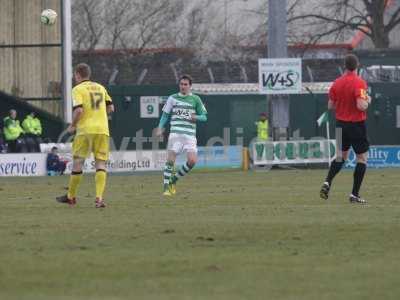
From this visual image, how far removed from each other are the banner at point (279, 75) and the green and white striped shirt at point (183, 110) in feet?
51.4

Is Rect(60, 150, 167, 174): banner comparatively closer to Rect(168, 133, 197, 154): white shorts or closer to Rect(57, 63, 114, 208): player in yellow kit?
Rect(168, 133, 197, 154): white shorts

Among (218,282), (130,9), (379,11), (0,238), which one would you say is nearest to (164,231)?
(0,238)

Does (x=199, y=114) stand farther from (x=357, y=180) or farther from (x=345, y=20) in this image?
(x=345, y=20)

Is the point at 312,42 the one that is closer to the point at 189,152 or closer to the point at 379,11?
the point at 379,11

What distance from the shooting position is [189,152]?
20.7 m

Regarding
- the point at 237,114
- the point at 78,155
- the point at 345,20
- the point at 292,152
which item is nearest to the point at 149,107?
the point at 237,114

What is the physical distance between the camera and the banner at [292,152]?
37406 mm

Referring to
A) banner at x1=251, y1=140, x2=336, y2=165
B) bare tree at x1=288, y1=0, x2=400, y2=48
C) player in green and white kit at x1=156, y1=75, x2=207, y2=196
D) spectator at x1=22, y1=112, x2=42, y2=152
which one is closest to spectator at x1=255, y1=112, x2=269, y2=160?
banner at x1=251, y1=140, x2=336, y2=165

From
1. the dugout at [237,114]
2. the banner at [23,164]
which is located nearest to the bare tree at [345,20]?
the dugout at [237,114]

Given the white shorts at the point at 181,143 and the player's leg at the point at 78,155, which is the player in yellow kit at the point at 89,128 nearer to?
the player's leg at the point at 78,155

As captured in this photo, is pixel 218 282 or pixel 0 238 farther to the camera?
pixel 0 238

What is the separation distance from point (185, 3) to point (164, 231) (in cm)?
5484

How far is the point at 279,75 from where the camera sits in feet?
120

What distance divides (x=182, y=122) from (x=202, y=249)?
30.8 feet
